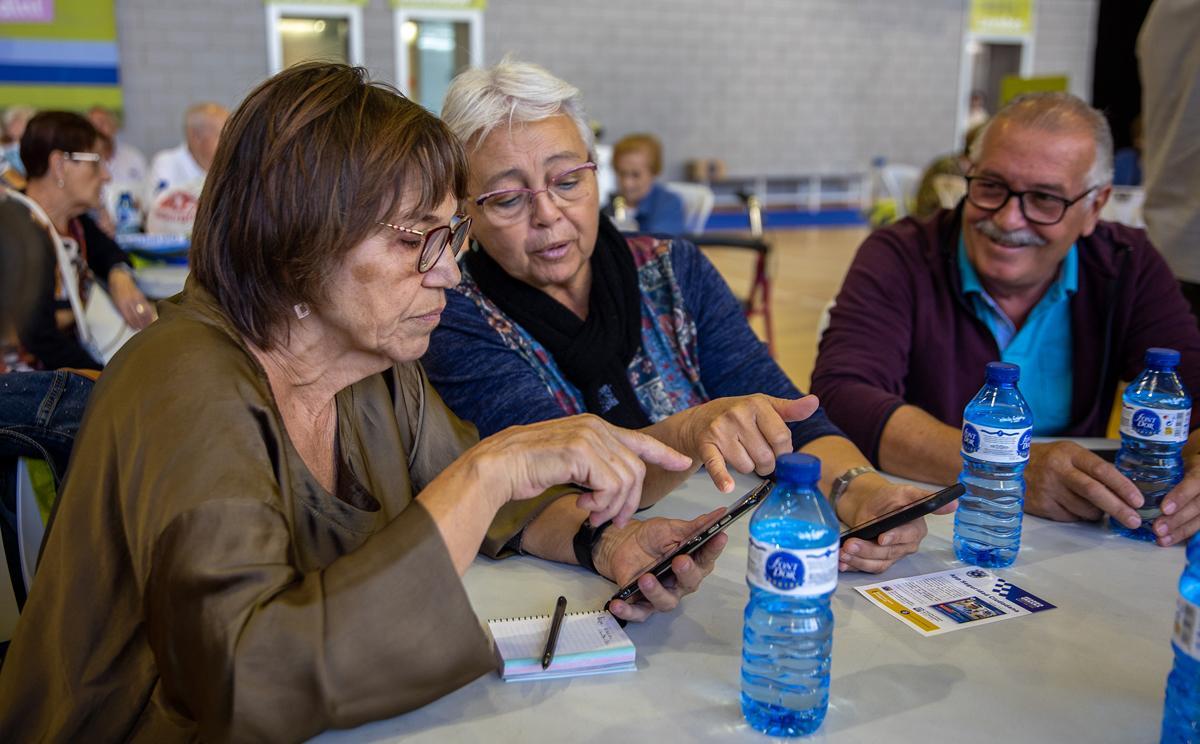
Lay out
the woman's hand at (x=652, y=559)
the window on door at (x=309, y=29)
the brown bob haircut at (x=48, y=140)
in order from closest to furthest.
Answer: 1. the woman's hand at (x=652, y=559)
2. the brown bob haircut at (x=48, y=140)
3. the window on door at (x=309, y=29)

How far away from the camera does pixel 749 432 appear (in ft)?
4.44

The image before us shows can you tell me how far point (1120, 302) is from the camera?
2.07m

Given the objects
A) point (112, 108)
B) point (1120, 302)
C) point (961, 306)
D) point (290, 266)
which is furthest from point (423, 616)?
point (112, 108)

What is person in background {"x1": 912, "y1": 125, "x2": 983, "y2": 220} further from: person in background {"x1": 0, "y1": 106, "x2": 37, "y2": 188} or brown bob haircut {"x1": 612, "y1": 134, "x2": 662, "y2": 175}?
person in background {"x1": 0, "y1": 106, "x2": 37, "y2": 188}

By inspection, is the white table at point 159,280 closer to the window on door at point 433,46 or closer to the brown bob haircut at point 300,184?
the brown bob haircut at point 300,184

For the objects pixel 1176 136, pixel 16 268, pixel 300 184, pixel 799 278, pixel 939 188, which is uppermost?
pixel 1176 136

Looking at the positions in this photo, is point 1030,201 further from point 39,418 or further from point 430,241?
point 39,418

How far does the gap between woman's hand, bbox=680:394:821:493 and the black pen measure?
0.97ft

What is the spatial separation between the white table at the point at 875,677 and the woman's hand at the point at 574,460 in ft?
0.60

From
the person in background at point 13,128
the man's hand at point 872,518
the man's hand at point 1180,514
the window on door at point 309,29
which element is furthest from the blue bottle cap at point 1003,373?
the window on door at point 309,29

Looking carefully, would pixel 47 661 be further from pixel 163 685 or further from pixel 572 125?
pixel 572 125

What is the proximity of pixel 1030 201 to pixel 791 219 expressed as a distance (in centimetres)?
1179

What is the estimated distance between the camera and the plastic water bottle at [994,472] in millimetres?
1326

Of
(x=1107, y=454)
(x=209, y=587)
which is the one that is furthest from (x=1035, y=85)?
(x=209, y=587)
